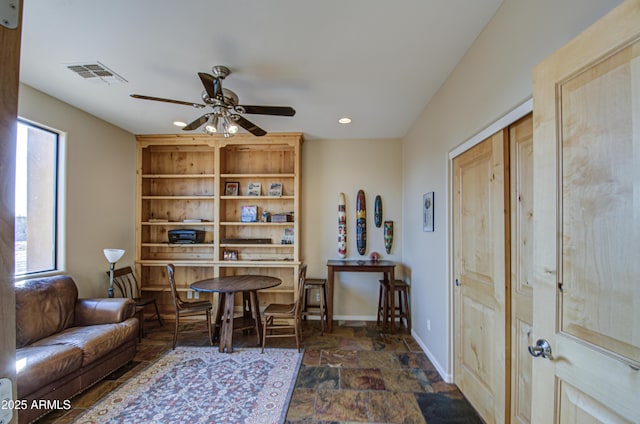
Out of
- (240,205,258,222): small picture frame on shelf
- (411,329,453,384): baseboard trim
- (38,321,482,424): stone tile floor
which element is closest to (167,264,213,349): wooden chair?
(38,321,482,424): stone tile floor

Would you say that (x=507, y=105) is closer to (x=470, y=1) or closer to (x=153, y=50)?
(x=470, y=1)

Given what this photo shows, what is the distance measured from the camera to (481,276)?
203 centimetres

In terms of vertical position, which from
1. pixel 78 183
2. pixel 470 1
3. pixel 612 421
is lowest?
pixel 612 421

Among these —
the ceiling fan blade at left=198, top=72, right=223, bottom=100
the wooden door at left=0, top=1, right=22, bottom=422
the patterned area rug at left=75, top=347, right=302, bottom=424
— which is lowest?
the patterned area rug at left=75, top=347, right=302, bottom=424

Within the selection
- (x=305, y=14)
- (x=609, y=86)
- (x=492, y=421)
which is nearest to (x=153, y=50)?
(x=305, y=14)

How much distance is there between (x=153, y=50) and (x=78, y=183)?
214 centimetres

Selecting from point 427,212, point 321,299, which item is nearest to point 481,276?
point 427,212

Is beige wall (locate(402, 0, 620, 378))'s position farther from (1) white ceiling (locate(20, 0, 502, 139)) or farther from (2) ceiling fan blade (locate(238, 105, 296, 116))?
(2) ceiling fan blade (locate(238, 105, 296, 116))

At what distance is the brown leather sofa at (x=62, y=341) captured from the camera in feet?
6.44

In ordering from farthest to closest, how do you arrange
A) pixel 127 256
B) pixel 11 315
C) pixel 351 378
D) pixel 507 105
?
pixel 127 256 < pixel 351 378 < pixel 507 105 < pixel 11 315

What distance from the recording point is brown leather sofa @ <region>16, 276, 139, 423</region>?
6.44 feet

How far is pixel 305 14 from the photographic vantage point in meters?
1.73

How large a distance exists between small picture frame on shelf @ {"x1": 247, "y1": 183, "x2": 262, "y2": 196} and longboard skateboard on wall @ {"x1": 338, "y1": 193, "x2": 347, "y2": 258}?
1.30 m

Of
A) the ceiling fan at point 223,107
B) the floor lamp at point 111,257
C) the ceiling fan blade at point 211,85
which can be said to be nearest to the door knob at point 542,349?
the ceiling fan at point 223,107
